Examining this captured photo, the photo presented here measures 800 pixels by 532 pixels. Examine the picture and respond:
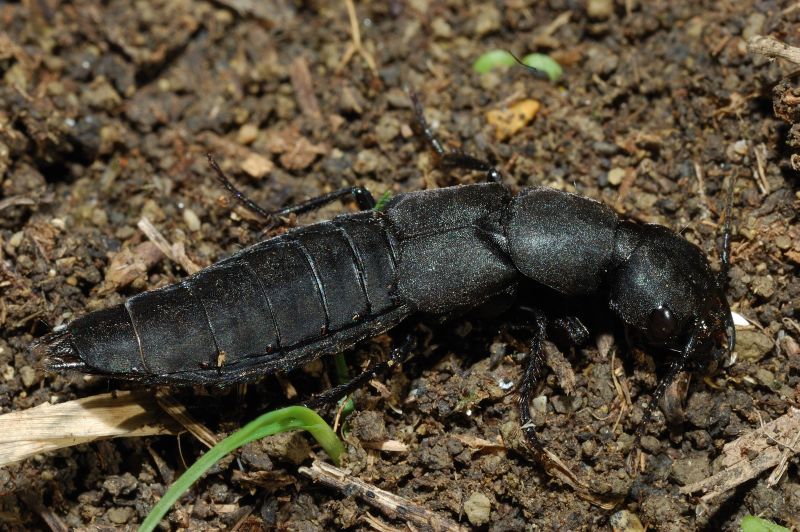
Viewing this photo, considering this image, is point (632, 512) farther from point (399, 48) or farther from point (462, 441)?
point (399, 48)

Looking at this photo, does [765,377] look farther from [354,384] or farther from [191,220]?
[191,220]

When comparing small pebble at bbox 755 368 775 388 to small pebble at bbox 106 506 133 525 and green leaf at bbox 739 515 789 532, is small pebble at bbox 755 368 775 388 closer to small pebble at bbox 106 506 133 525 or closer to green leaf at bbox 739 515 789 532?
Answer: green leaf at bbox 739 515 789 532

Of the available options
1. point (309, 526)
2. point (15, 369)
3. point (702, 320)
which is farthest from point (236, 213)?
point (702, 320)

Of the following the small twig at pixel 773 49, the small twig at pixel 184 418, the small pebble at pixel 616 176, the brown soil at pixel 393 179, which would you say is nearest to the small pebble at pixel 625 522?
the brown soil at pixel 393 179

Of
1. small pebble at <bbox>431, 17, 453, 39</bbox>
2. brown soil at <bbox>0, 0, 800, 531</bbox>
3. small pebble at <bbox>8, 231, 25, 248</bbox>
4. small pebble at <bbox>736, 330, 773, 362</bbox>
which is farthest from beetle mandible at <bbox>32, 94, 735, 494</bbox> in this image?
small pebble at <bbox>431, 17, 453, 39</bbox>

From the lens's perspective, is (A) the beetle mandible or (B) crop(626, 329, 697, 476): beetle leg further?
(B) crop(626, 329, 697, 476): beetle leg

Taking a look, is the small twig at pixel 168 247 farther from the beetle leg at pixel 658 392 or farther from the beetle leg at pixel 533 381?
the beetle leg at pixel 658 392
